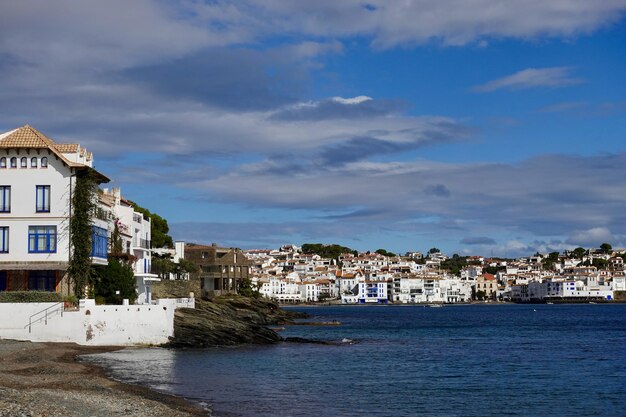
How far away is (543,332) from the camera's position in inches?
3570

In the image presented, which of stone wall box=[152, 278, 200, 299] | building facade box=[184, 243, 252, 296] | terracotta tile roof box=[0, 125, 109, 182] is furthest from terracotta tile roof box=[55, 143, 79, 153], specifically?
building facade box=[184, 243, 252, 296]

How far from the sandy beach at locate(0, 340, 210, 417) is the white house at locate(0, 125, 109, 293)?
9.67 meters

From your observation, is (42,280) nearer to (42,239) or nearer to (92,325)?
(42,239)

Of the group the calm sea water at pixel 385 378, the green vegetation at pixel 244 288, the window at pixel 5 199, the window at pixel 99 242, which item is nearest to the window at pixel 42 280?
the window at pixel 99 242

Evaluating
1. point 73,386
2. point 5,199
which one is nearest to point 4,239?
point 5,199

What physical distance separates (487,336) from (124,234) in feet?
122

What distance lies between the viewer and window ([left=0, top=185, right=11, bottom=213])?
172 feet

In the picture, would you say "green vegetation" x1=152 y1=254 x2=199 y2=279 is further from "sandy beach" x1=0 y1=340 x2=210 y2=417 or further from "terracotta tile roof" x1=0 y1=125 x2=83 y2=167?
"sandy beach" x1=0 y1=340 x2=210 y2=417

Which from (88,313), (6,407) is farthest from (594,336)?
(6,407)

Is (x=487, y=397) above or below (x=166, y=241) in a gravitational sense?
below

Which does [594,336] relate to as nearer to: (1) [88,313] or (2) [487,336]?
(2) [487,336]

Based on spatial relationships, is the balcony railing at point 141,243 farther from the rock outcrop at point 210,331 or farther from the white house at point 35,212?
the white house at point 35,212

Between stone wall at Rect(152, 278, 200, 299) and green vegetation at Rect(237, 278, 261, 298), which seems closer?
stone wall at Rect(152, 278, 200, 299)

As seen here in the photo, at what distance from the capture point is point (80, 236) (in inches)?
2067
